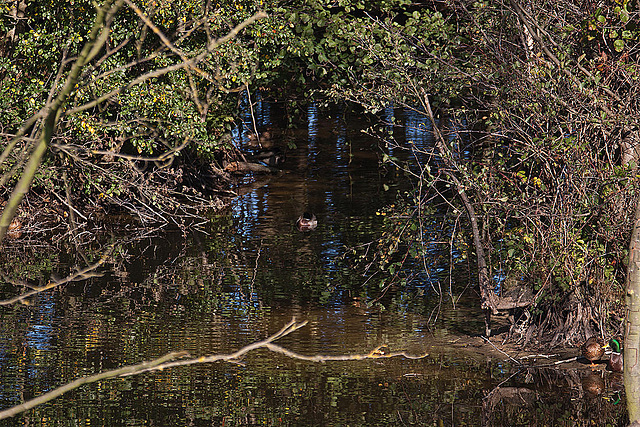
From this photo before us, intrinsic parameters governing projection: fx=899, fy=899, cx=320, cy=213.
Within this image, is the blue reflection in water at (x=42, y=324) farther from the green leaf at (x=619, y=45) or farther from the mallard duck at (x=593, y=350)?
the green leaf at (x=619, y=45)

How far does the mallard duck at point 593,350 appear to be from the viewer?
26.4ft

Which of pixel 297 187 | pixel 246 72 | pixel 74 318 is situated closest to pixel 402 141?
pixel 297 187

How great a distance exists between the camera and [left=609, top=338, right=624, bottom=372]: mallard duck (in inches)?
313

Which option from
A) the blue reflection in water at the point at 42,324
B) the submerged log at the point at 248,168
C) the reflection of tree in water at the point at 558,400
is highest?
the submerged log at the point at 248,168

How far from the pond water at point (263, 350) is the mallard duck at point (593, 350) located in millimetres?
154

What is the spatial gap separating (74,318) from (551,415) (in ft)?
17.7

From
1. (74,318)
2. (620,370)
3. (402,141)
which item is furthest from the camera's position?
(402,141)

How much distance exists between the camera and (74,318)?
1002cm

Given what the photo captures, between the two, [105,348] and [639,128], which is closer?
[639,128]

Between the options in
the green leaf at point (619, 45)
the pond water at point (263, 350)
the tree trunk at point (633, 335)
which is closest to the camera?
the tree trunk at point (633, 335)

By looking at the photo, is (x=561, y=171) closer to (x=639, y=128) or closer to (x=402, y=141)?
(x=639, y=128)

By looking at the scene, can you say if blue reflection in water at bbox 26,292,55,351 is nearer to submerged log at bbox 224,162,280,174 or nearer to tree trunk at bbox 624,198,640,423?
tree trunk at bbox 624,198,640,423

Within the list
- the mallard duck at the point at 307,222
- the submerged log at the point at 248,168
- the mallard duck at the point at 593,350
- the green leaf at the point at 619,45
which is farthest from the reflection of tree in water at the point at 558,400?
the submerged log at the point at 248,168

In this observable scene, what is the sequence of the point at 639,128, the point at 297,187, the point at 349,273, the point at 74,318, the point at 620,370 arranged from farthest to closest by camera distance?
the point at 297,187 → the point at 349,273 → the point at 74,318 → the point at 620,370 → the point at 639,128
